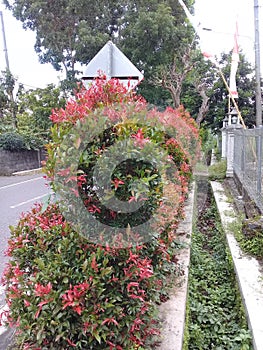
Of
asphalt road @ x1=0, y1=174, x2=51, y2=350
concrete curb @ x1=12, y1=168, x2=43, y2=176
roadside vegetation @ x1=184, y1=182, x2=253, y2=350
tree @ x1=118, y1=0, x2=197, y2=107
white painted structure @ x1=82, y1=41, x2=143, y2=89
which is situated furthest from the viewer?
concrete curb @ x1=12, y1=168, x2=43, y2=176

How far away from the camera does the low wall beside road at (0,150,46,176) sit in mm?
12383

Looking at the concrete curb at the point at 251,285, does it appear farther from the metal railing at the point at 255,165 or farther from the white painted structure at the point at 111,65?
the white painted structure at the point at 111,65

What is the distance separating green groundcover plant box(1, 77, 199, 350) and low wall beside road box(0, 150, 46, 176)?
11.5 m

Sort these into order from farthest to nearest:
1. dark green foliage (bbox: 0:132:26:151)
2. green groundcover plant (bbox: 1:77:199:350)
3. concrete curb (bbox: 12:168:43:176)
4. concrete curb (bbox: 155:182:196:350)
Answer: concrete curb (bbox: 12:168:43:176)
dark green foliage (bbox: 0:132:26:151)
concrete curb (bbox: 155:182:196:350)
green groundcover plant (bbox: 1:77:199:350)

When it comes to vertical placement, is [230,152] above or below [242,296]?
above

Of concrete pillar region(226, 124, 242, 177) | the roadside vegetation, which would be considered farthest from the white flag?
the roadside vegetation

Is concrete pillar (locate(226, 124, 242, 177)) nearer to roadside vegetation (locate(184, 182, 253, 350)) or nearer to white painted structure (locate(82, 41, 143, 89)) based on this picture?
roadside vegetation (locate(184, 182, 253, 350))

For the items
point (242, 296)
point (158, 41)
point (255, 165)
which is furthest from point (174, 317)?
point (158, 41)

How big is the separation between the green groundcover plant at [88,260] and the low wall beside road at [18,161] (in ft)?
37.7

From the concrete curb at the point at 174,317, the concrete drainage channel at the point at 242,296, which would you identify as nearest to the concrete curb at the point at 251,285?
the concrete drainage channel at the point at 242,296

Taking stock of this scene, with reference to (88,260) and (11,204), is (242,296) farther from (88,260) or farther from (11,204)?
(11,204)

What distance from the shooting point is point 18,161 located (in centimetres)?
1302

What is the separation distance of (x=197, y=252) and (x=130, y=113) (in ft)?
8.59

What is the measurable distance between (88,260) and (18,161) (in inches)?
488
